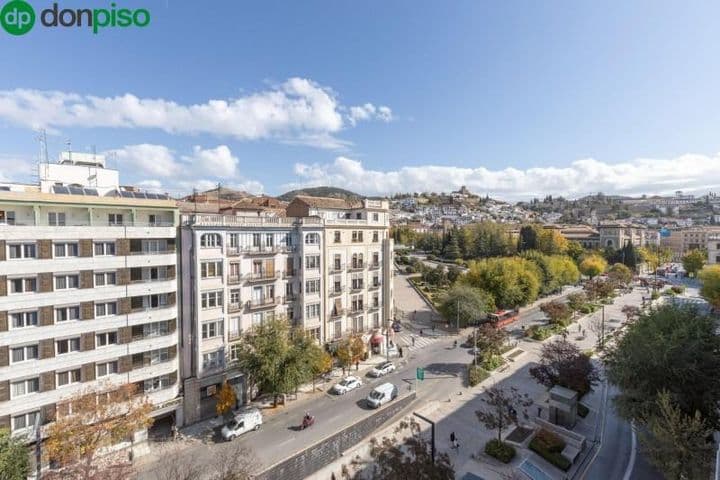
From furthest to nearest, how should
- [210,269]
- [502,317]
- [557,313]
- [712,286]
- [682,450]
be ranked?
[712,286], [502,317], [557,313], [210,269], [682,450]

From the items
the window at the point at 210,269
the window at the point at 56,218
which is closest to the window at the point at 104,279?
the window at the point at 56,218

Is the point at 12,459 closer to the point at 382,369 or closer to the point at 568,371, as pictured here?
the point at 382,369

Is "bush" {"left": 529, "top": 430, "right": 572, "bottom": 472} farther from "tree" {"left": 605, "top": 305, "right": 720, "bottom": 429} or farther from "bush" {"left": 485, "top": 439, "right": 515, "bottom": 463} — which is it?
"tree" {"left": 605, "top": 305, "right": 720, "bottom": 429}

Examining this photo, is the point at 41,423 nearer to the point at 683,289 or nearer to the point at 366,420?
the point at 366,420

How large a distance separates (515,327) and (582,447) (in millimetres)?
A: 30433

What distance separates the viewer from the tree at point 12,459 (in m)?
16.2

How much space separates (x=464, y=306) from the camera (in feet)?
153

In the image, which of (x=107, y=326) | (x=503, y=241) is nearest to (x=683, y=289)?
(x=503, y=241)

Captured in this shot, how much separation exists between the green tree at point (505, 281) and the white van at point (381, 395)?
1144 inches

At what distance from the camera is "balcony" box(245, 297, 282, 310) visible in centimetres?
2986

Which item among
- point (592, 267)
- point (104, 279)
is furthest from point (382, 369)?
point (592, 267)

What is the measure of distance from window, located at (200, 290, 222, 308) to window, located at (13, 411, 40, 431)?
36.5ft

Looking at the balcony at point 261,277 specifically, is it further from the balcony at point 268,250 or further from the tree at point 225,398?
the tree at point 225,398

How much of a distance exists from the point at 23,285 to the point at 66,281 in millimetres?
1964
